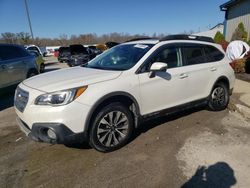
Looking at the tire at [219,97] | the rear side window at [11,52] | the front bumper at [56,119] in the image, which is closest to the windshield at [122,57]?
the front bumper at [56,119]

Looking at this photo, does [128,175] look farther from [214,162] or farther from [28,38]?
[28,38]

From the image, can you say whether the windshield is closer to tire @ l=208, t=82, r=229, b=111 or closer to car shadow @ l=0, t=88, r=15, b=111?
tire @ l=208, t=82, r=229, b=111

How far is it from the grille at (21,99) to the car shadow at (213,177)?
97.5 inches

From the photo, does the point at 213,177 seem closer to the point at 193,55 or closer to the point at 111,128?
the point at 111,128

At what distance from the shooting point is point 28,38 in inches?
2446

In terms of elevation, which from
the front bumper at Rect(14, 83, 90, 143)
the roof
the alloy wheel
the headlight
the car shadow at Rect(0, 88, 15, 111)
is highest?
the roof

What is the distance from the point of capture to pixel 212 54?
563 cm

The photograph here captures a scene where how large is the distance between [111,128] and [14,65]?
5394mm

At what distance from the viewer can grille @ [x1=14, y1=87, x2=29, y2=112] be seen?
3.73m

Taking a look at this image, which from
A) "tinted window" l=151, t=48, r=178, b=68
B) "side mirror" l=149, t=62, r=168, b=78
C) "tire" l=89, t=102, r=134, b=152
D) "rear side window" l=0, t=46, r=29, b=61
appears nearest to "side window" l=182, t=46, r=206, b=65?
"tinted window" l=151, t=48, r=178, b=68

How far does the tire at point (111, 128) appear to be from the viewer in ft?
12.5

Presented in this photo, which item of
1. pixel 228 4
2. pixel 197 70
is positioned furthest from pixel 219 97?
pixel 228 4

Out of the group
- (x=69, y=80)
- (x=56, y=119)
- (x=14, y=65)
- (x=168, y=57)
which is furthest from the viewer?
(x=14, y=65)

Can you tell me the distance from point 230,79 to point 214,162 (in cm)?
287
